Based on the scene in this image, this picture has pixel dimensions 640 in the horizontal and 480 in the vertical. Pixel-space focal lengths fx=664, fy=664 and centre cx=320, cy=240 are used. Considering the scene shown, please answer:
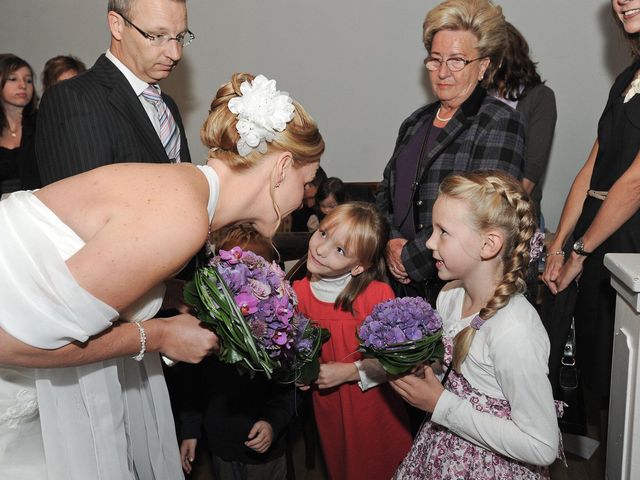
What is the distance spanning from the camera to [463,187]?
208cm

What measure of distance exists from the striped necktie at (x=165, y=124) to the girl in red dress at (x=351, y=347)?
772 millimetres

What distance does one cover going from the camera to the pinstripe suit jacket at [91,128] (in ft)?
8.23

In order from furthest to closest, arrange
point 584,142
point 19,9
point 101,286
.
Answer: point 19,9 → point 584,142 → point 101,286

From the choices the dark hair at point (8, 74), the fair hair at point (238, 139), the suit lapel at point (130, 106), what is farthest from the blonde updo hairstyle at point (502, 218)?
the dark hair at point (8, 74)

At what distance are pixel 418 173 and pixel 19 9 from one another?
4.16m

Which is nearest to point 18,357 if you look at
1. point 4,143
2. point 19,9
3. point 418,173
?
point 418,173

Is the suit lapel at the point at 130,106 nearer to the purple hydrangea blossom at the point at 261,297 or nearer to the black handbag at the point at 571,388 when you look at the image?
the purple hydrangea blossom at the point at 261,297

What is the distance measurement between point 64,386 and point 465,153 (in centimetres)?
173

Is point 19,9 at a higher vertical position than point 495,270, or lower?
higher

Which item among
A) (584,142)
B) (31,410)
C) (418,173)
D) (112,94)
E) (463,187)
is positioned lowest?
(584,142)

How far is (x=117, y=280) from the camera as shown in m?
1.56

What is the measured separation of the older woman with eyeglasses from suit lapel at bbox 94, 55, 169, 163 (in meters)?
1.07

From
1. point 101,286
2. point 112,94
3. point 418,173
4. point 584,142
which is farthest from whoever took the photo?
point 584,142

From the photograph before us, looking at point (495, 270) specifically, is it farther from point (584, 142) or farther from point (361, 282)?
point (584, 142)
